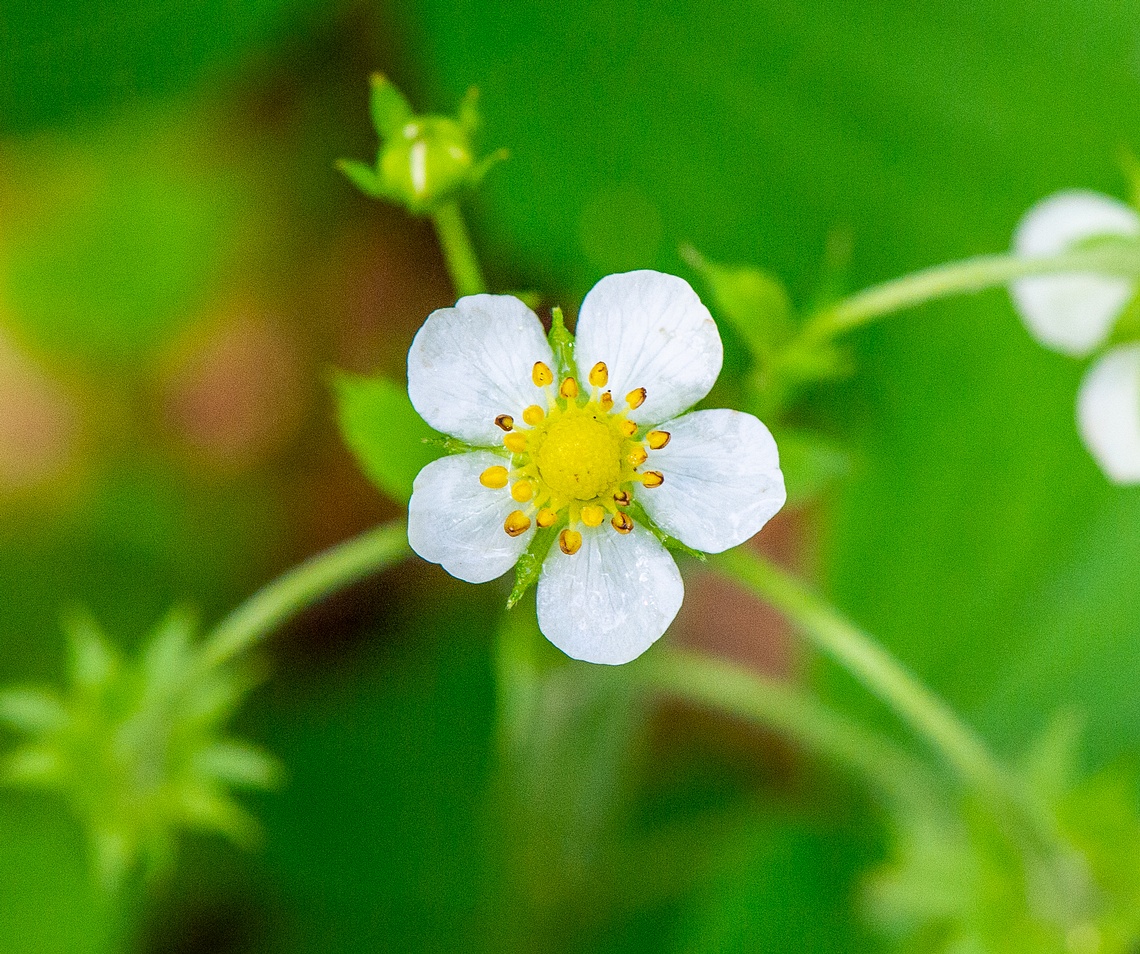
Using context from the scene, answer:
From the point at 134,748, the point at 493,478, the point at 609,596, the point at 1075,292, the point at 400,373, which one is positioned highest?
the point at 400,373

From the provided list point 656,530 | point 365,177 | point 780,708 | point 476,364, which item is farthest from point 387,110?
point 780,708

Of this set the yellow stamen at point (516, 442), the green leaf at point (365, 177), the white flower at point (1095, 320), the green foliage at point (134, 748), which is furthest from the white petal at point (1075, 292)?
the green foliage at point (134, 748)

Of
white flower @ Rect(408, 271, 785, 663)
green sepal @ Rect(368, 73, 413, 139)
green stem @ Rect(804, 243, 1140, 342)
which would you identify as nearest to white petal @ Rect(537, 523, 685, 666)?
white flower @ Rect(408, 271, 785, 663)

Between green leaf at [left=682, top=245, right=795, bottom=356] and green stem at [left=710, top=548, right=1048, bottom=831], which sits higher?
green leaf at [left=682, top=245, right=795, bottom=356]

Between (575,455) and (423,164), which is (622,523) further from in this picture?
(423,164)

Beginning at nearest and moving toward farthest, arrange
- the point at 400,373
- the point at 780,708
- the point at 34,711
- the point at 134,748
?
the point at 134,748 → the point at 34,711 → the point at 780,708 → the point at 400,373

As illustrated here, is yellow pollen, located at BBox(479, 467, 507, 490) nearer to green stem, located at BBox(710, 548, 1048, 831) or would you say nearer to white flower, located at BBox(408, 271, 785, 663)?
white flower, located at BBox(408, 271, 785, 663)

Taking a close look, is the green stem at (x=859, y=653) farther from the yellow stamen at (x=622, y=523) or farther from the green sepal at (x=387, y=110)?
the green sepal at (x=387, y=110)
